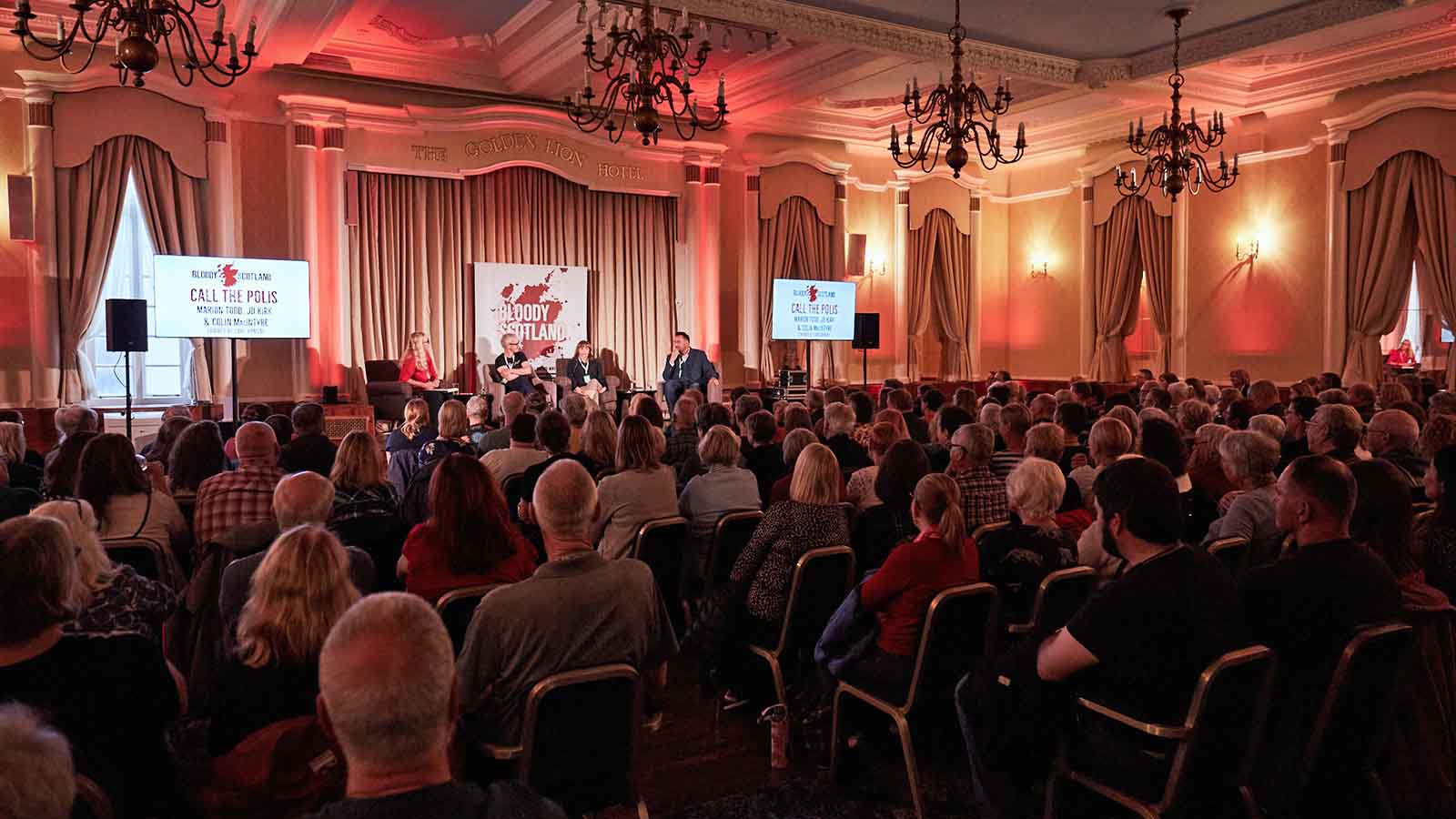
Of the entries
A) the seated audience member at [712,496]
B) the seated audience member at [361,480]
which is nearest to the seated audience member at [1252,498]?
the seated audience member at [712,496]

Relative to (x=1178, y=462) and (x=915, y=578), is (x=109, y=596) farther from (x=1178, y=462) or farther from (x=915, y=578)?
(x=1178, y=462)

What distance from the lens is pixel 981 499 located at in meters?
4.15

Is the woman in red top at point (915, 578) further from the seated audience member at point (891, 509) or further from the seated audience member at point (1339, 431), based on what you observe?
the seated audience member at point (1339, 431)

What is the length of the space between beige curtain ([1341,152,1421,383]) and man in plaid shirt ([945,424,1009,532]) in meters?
8.35

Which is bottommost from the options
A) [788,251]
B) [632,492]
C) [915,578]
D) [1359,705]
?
[1359,705]

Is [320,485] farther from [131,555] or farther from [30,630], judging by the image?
[30,630]

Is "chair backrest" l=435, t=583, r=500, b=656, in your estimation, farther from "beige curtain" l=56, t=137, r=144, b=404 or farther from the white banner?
the white banner

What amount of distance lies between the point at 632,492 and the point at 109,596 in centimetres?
205

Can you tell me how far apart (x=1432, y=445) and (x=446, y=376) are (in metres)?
9.10

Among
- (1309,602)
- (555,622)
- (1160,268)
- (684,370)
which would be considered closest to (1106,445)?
(1309,602)

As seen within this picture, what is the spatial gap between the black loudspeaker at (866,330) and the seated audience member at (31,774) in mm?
11829

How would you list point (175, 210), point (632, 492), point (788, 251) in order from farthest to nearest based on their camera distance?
point (788, 251), point (175, 210), point (632, 492)

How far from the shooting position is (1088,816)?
260 centimetres

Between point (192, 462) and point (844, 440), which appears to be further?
point (844, 440)
